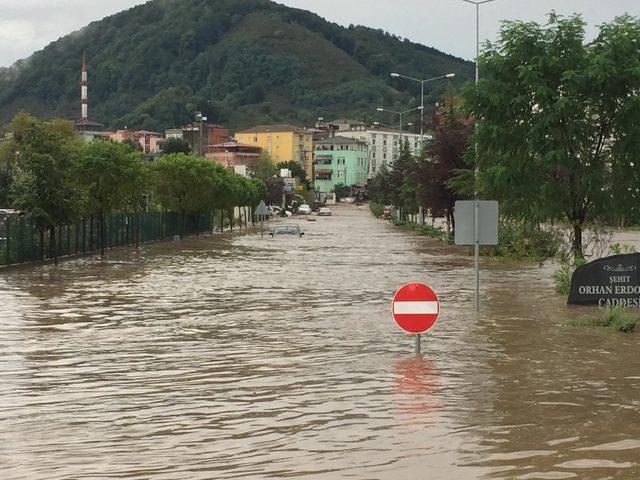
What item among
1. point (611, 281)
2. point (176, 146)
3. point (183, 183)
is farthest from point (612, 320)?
point (176, 146)

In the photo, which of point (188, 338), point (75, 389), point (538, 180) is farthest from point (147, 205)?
point (75, 389)

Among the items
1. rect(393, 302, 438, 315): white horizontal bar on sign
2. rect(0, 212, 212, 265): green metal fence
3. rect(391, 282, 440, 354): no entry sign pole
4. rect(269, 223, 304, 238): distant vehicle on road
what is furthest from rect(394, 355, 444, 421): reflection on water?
rect(269, 223, 304, 238): distant vehicle on road

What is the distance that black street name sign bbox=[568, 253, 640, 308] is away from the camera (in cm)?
2016

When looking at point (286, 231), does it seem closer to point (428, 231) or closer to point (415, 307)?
point (428, 231)

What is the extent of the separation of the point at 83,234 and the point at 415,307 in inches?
1394

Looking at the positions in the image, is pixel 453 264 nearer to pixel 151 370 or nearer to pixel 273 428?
pixel 151 370

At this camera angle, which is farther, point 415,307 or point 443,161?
point 443,161

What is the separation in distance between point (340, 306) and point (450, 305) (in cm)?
250

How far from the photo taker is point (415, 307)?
1461 cm

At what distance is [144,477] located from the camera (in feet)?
27.3

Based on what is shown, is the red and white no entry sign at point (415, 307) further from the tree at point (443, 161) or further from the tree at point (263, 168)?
the tree at point (263, 168)

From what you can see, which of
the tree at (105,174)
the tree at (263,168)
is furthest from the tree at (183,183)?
the tree at (263,168)

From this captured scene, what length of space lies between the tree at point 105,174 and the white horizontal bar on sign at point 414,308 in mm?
34028

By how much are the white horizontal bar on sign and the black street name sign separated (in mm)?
6847
